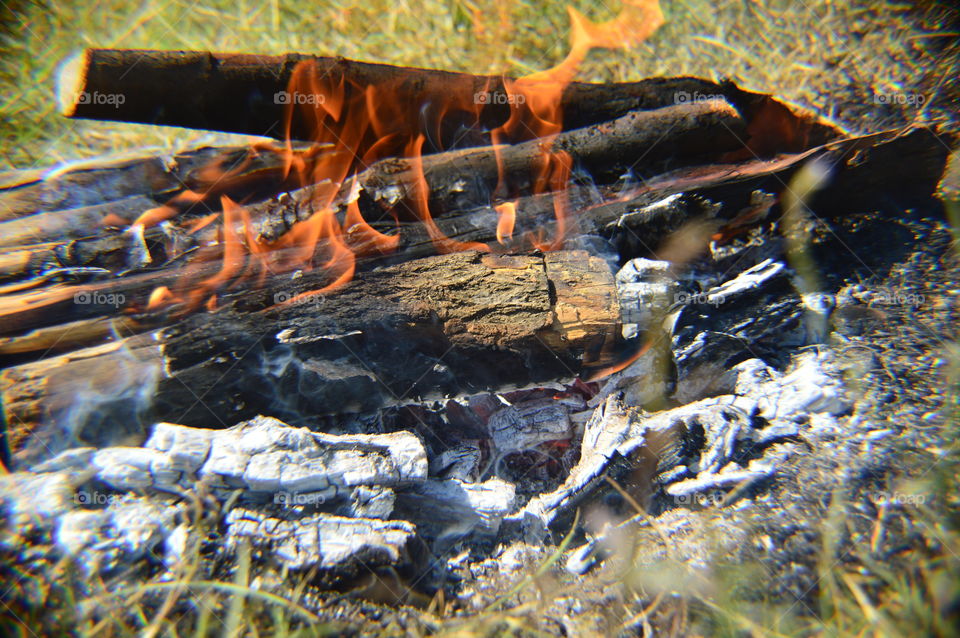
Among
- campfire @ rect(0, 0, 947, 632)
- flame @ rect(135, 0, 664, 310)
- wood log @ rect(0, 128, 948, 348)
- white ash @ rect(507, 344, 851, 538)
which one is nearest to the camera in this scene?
campfire @ rect(0, 0, 947, 632)

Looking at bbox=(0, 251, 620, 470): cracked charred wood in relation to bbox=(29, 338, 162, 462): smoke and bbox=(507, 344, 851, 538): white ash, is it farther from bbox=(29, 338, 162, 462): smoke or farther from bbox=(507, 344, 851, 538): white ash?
bbox=(507, 344, 851, 538): white ash

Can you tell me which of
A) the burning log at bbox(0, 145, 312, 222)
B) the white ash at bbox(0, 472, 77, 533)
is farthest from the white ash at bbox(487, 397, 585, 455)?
the burning log at bbox(0, 145, 312, 222)

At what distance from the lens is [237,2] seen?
3627 millimetres

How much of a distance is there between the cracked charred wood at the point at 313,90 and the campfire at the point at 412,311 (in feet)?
0.05

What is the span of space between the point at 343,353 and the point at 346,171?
140 centimetres

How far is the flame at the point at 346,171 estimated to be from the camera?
2.09m

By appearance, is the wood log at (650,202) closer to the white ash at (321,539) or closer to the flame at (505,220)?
the flame at (505,220)

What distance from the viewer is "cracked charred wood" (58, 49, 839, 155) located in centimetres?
222

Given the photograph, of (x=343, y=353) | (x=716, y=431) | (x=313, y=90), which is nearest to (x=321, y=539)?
(x=343, y=353)

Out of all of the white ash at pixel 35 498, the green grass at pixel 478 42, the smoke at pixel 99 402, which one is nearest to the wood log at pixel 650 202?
the smoke at pixel 99 402

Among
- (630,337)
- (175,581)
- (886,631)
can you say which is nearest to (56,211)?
(175,581)

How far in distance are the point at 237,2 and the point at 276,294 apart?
11.5ft

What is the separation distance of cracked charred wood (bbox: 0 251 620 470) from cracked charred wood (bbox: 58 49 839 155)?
4.15ft

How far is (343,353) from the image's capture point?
1.76 meters
